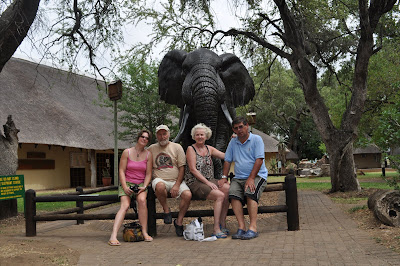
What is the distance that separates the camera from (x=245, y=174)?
19.0 ft

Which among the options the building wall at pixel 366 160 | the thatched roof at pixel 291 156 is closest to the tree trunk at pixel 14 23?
the thatched roof at pixel 291 156

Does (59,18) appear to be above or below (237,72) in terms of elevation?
above

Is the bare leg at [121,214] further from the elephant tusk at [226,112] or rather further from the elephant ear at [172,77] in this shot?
the elephant ear at [172,77]

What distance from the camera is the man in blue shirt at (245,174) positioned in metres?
5.59

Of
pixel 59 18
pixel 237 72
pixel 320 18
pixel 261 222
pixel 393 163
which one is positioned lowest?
pixel 261 222

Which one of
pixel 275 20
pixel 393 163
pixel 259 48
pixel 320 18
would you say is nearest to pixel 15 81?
pixel 259 48

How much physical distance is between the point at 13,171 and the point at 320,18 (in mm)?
10310

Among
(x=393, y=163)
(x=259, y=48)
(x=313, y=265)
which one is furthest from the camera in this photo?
(x=259, y=48)

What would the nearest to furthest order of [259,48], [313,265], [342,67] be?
[313,265]
[259,48]
[342,67]

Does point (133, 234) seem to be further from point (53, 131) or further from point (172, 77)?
point (53, 131)

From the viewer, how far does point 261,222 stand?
274 inches

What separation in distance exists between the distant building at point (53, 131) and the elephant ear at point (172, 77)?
10.3 metres

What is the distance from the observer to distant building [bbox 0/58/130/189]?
20188 millimetres

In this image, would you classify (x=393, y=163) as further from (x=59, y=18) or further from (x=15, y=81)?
(x=15, y=81)
